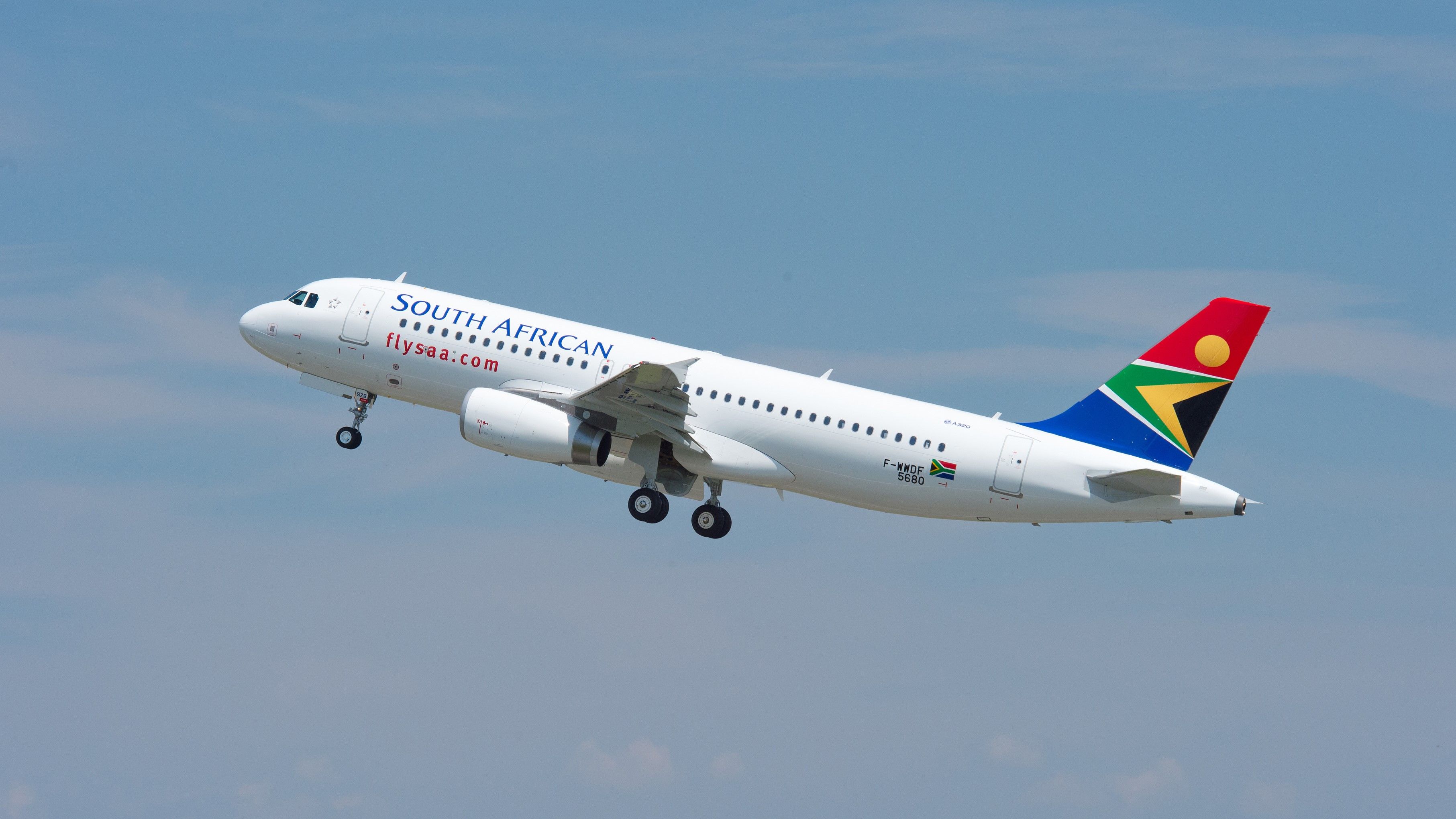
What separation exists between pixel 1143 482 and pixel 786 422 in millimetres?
9770

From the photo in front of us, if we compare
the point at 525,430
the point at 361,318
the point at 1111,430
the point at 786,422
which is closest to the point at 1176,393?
the point at 1111,430

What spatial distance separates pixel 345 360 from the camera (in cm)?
4934

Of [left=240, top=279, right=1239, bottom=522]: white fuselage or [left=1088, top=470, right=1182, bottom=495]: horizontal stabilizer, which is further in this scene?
[left=240, top=279, right=1239, bottom=522]: white fuselage

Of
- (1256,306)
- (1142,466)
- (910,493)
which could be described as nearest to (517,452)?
(910,493)

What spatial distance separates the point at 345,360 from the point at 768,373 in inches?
506

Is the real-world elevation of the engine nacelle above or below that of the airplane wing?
below

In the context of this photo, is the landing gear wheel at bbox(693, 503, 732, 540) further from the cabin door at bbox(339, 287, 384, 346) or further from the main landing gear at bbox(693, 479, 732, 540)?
the cabin door at bbox(339, 287, 384, 346)

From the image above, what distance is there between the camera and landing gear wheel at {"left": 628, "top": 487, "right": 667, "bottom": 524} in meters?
47.7

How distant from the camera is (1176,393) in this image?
4500cm

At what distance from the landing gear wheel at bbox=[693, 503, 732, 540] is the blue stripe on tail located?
373 inches

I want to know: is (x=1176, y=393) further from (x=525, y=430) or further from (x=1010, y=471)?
(x=525, y=430)

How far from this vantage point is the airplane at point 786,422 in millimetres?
44438

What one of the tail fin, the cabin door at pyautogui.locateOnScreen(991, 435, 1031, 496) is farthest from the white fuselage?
the tail fin

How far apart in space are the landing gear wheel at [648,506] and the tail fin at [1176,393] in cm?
1143
